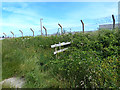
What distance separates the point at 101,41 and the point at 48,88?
451cm

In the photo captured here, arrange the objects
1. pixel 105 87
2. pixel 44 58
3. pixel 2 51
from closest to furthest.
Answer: pixel 105 87 → pixel 2 51 → pixel 44 58

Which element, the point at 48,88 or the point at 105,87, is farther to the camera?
the point at 48,88

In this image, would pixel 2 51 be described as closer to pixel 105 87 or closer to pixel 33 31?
pixel 105 87

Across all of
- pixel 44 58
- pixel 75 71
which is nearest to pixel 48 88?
pixel 75 71

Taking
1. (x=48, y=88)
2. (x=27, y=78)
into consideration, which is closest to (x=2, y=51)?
(x=27, y=78)

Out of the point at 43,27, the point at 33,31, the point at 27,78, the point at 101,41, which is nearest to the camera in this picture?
the point at 27,78

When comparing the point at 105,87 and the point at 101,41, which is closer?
the point at 105,87

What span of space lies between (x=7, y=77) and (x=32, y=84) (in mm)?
1152

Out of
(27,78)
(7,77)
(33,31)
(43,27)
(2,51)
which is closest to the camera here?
(27,78)

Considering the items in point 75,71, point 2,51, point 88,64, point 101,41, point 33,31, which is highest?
point 33,31

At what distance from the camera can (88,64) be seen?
3.26 meters

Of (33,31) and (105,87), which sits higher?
(33,31)

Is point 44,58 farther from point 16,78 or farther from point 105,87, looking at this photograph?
point 105,87

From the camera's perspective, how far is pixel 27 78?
124 inches
